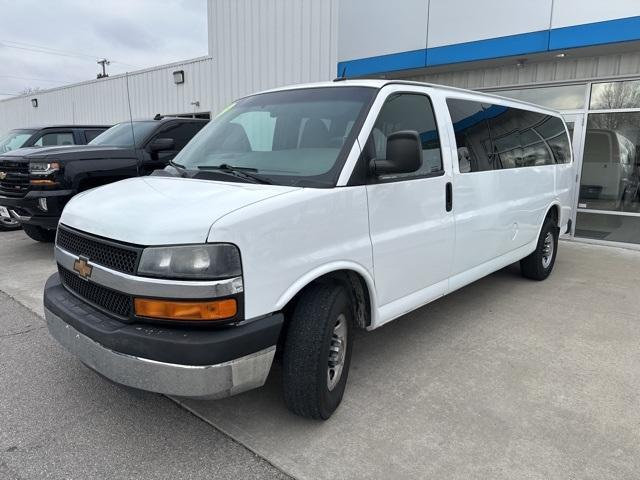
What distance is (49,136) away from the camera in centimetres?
900

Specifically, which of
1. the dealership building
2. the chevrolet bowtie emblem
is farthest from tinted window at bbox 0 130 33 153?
the chevrolet bowtie emblem

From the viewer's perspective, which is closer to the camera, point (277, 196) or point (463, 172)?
point (277, 196)

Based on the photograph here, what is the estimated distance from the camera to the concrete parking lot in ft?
8.36

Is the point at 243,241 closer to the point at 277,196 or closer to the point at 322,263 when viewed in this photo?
the point at 277,196

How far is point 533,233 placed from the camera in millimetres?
5504

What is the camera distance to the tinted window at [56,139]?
8969 mm

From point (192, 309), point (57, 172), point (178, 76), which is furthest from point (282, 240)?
point (178, 76)

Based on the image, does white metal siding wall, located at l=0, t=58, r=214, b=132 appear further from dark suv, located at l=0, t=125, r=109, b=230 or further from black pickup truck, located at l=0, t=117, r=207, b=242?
black pickup truck, located at l=0, t=117, r=207, b=242

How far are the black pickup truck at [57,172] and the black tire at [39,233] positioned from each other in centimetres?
93

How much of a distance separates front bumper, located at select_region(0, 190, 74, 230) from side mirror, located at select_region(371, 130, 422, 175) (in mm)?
4909

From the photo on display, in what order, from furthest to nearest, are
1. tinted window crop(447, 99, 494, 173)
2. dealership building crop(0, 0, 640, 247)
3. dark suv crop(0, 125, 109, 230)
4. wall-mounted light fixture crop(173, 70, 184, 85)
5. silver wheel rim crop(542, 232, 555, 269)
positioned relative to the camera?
wall-mounted light fixture crop(173, 70, 184, 85) < dark suv crop(0, 125, 109, 230) < dealership building crop(0, 0, 640, 247) < silver wheel rim crop(542, 232, 555, 269) < tinted window crop(447, 99, 494, 173)

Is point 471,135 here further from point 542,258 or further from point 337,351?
point 542,258

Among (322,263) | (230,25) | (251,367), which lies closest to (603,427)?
(322,263)

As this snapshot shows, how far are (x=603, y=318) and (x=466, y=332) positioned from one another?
1.55 meters
